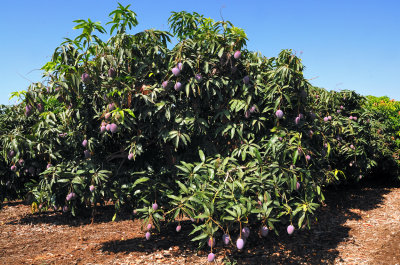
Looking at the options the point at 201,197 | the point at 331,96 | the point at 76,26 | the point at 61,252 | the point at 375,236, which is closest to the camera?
the point at 201,197

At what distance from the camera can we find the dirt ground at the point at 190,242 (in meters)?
4.14

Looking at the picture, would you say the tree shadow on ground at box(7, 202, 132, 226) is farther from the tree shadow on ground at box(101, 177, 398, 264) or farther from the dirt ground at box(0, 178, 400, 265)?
the tree shadow on ground at box(101, 177, 398, 264)

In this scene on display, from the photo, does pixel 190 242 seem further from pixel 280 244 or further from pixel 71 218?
pixel 71 218

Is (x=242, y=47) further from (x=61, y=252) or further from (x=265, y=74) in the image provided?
(x=61, y=252)

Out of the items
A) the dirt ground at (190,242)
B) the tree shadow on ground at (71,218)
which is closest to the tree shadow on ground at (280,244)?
the dirt ground at (190,242)

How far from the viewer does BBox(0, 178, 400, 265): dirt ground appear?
4137 mm

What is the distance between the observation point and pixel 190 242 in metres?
4.68

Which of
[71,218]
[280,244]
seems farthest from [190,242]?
[71,218]

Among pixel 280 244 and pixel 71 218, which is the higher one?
pixel 71 218

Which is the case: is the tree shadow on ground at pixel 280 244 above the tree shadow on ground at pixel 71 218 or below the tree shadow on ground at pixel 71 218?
below

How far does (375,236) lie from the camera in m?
4.93

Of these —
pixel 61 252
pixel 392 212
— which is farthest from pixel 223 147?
pixel 392 212

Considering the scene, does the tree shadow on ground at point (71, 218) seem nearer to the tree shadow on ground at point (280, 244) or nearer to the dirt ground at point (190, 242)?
the dirt ground at point (190, 242)

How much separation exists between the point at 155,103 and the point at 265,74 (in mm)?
1367
